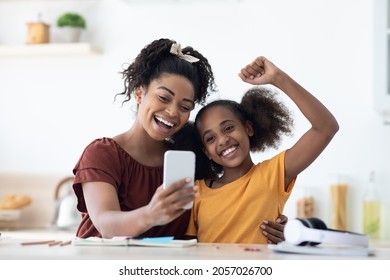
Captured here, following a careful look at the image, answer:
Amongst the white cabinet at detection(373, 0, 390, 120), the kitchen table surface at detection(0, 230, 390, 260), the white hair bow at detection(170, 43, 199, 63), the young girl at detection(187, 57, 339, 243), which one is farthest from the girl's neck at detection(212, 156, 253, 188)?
the white cabinet at detection(373, 0, 390, 120)

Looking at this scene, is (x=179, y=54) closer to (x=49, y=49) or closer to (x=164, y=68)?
(x=164, y=68)

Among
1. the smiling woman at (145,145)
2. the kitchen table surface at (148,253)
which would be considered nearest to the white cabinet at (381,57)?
the smiling woman at (145,145)

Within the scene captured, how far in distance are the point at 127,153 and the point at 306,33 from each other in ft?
6.23

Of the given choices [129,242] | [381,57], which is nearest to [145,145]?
[129,242]

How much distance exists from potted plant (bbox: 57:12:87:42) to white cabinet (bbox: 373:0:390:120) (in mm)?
1431

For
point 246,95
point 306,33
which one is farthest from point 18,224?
point 246,95

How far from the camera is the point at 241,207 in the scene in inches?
69.2

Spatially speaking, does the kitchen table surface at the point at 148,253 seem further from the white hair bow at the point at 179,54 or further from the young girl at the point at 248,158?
the white hair bow at the point at 179,54

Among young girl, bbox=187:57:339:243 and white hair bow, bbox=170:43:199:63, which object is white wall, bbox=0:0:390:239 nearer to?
young girl, bbox=187:57:339:243

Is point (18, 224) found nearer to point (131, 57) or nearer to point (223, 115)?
point (131, 57)

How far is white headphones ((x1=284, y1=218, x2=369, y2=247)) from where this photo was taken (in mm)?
1154

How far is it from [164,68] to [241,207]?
41cm

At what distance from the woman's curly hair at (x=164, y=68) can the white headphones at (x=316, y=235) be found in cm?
71

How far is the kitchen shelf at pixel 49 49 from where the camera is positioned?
3.48 meters
